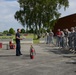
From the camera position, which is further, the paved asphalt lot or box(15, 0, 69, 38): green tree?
box(15, 0, 69, 38): green tree

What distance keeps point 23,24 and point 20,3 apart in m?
5.02

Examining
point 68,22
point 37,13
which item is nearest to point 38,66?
point 37,13

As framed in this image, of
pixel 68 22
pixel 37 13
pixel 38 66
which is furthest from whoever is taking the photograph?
pixel 68 22

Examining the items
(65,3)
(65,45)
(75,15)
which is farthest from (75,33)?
(75,15)

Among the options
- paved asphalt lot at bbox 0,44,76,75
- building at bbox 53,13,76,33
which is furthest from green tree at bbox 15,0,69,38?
paved asphalt lot at bbox 0,44,76,75

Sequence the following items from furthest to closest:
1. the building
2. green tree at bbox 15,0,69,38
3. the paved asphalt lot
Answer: the building, green tree at bbox 15,0,69,38, the paved asphalt lot

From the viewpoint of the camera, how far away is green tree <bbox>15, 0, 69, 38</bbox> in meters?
67.8

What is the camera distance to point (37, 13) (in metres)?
67.7

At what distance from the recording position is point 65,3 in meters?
71.8

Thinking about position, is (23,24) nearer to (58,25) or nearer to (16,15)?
(16,15)

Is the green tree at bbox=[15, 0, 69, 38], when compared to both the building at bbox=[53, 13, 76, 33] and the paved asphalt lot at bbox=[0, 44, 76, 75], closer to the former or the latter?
the building at bbox=[53, 13, 76, 33]

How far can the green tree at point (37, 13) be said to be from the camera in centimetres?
6781

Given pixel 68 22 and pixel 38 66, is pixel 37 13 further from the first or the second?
pixel 38 66

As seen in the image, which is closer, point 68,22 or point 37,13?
point 37,13
